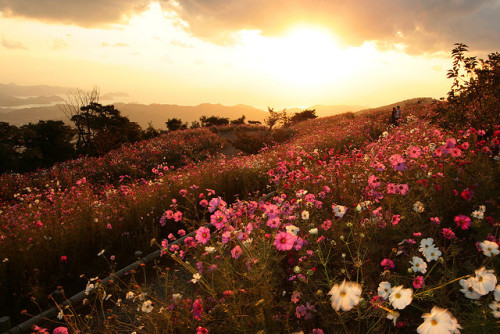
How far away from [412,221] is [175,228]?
181 inches

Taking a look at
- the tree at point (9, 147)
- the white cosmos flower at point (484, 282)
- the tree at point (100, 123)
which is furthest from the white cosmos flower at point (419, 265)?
the tree at point (100, 123)

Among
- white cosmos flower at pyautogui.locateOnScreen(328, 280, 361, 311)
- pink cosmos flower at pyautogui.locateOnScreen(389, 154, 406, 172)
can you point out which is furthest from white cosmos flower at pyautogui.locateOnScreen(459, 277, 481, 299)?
pink cosmos flower at pyautogui.locateOnScreen(389, 154, 406, 172)

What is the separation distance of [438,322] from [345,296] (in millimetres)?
418

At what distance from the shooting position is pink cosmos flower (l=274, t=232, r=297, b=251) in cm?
212

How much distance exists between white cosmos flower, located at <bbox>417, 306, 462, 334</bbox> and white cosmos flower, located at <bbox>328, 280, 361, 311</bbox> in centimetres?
29

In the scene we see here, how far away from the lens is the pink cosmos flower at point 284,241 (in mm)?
2123

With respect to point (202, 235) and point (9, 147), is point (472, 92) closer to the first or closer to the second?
point (202, 235)

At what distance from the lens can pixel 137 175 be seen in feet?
39.3

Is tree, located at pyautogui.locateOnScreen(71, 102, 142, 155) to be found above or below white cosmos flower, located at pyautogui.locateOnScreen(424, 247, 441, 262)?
above

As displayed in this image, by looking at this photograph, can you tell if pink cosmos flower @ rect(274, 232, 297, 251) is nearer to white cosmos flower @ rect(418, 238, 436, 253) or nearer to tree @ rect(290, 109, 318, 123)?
white cosmos flower @ rect(418, 238, 436, 253)

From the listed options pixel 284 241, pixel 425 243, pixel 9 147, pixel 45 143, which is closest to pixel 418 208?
pixel 425 243

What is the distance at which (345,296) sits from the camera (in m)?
1.43

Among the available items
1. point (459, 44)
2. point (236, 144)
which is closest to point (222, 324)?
point (459, 44)

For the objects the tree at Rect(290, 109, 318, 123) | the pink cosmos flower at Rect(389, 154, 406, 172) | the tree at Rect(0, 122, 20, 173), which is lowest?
the tree at Rect(0, 122, 20, 173)
